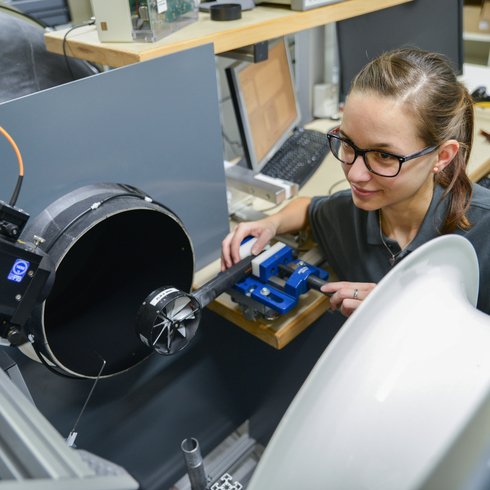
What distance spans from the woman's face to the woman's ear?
0.5 inches

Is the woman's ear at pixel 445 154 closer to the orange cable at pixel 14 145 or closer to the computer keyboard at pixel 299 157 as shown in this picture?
the computer keyboard at pixel 299 157

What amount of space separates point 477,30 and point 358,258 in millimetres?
2422

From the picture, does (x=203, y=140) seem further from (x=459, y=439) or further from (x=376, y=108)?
(x=459, y=439)

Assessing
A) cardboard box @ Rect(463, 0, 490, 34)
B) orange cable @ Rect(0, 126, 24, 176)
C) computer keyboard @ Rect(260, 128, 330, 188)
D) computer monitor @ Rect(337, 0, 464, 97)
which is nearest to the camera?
orange cable @ Rect(0, 126, 24, 176)

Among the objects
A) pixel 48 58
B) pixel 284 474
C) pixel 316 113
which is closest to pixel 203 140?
pixel 48 58

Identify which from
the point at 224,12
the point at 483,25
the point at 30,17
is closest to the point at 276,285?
the point at 224,12

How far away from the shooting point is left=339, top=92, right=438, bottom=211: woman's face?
0.85m

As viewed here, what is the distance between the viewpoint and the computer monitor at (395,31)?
174cm

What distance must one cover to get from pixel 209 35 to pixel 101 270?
58cm

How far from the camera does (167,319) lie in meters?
0.74

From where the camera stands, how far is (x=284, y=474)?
0.55m

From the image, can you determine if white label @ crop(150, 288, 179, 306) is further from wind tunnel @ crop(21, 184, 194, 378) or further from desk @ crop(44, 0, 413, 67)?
desk @ crop(44, 0, 413, 67)

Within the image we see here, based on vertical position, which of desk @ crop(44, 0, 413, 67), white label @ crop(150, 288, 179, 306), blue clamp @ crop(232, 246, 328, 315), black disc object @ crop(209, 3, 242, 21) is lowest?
blue clamp @ crop(232, 246, 328, 315)

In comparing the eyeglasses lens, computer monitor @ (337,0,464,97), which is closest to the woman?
the eyeglasses lens
